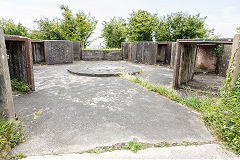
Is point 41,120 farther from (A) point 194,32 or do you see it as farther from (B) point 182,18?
(B) point 182,18

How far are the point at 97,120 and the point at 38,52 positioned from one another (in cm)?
1015

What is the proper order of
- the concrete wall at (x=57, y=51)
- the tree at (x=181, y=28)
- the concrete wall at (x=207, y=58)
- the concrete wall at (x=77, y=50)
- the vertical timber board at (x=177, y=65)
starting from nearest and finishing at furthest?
the vertical timber board at (x=177, y=65), the concrete wall at (x=207, y=58), the concrete wall at (x=57, y=51), the concrete wall at (x=77, y=50), the tree at (x=181, y=28)

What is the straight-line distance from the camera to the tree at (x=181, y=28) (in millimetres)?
19344

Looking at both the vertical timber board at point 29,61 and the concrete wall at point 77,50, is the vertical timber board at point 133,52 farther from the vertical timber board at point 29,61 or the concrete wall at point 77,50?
the vertical timber board at point 29,61

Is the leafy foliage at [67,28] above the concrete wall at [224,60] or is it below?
above

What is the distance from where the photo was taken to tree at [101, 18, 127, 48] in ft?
90.6

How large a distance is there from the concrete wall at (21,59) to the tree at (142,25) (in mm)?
20126

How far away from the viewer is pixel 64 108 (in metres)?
3.84

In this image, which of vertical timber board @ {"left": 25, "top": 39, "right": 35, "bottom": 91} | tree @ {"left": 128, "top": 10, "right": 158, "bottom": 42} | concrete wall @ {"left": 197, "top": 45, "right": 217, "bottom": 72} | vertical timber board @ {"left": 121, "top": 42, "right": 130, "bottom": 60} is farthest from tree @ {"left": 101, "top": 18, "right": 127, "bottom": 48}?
vertical timber board @ {"left": 25, "top": 39, "right": 35, "bottom": 91}

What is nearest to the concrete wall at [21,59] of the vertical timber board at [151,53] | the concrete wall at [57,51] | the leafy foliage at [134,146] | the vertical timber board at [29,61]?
the vertical timber board at [29,61]

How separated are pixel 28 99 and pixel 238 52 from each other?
17.3ft

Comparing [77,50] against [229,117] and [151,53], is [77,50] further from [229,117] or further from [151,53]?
[229,117]

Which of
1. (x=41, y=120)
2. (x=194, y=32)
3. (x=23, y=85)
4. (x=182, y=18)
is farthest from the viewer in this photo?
(x=182, y=18)

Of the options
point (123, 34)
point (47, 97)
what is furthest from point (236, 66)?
point (123, 34)
